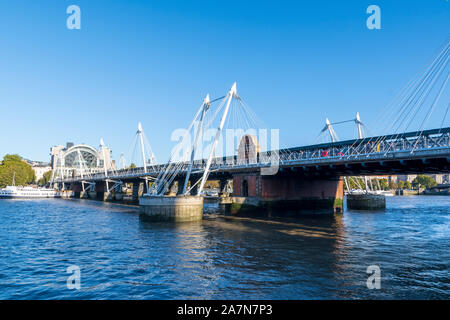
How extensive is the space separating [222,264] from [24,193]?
118 m

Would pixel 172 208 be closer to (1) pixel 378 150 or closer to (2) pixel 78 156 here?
(1) pixel 378 150

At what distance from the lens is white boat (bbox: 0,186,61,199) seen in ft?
347

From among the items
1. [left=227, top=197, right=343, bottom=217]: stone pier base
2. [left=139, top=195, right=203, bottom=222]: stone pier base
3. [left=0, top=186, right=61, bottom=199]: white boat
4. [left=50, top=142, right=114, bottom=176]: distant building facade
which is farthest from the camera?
[left=50, top=142, right=114, bottom=176]: distant building facade

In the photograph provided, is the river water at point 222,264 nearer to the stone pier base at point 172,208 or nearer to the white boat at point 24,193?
the stone pier base at point 172,208

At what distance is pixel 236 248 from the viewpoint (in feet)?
82.2

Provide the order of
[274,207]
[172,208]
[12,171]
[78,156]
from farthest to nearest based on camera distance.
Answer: [78,156], [12,171], [274,207], [172,208]

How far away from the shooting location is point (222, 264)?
64.7ft

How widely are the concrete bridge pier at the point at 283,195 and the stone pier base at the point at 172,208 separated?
13.1 m

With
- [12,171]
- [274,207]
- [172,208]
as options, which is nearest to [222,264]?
[172,208]

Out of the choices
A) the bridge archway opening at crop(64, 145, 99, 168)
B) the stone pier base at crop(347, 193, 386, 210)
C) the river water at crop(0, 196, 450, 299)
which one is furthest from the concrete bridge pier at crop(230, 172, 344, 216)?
the bridge archway opening at crop(64, 145, 99, 168)

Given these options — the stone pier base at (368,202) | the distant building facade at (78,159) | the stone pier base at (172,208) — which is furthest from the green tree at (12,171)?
the stone pier base at (368,202)

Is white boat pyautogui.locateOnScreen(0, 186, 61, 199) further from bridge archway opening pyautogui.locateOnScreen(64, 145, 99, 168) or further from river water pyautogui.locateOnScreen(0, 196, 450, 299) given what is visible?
river water pyautogui.locateOnScreen(0, 196, 450, 299)

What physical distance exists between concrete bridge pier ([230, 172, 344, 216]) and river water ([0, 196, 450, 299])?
1916 centimetres

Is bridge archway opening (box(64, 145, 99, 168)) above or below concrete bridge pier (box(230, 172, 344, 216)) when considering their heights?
above
